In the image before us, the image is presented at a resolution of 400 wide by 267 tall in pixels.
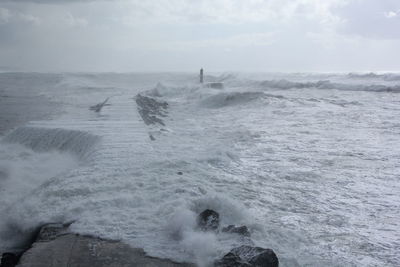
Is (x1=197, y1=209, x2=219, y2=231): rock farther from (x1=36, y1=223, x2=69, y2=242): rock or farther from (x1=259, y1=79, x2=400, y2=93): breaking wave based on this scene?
(x1=259, y1=79, x2=400, y2=93): breaking wave

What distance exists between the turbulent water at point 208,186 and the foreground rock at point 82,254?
0.14 metres

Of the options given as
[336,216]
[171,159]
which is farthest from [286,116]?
[336,216]

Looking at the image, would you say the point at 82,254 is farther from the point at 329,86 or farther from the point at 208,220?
the point at 329,86

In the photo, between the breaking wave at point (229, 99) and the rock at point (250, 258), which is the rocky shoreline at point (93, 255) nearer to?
the rock at point (250, 258)

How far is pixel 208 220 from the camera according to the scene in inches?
184

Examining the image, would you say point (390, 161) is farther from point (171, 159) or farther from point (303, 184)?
point (171, 159)

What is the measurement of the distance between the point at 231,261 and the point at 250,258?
0.56ft

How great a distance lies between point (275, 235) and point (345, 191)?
231cm

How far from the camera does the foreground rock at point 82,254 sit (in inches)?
148

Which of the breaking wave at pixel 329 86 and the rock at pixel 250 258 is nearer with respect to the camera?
the rock at pixel 250 258

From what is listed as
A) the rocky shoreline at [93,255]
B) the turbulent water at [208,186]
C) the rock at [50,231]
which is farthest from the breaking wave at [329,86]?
the rock at [50,231]

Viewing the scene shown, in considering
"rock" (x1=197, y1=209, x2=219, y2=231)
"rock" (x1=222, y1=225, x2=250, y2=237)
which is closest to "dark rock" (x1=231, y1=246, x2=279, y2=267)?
"rock" (x1=222, y1=225, x2=250, y2=237)

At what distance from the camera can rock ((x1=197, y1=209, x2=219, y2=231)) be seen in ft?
15.0

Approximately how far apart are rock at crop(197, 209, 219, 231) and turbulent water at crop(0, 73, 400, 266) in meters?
0.11
